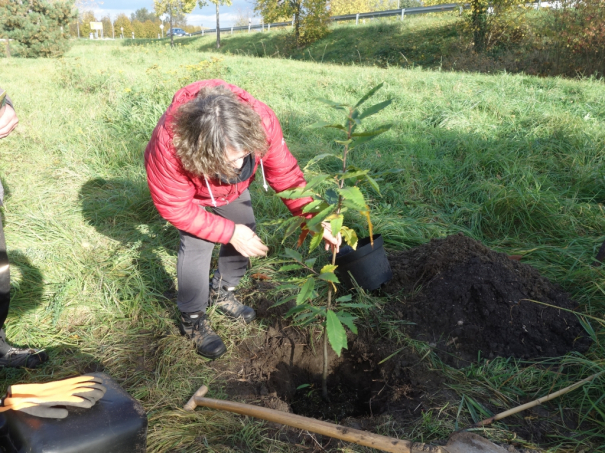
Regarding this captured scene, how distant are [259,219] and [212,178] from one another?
1.57 m

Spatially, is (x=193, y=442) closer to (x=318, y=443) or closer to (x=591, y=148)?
(x=318, y=443)

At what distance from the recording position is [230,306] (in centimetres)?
246

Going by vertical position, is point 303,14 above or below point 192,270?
above

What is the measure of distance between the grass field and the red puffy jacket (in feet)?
2.13

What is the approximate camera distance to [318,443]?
1690mm

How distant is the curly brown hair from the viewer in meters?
1.47

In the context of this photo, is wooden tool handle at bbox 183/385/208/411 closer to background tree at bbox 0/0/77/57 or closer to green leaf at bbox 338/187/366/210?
green leaf at bbox 338/187/366/210

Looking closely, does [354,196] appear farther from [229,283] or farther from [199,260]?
[229,283]

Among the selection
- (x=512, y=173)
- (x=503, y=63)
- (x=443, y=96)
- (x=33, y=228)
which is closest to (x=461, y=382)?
(x=512, y=173)

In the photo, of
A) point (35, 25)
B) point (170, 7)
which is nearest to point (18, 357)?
point (35, 25)

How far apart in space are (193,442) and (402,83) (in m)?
6.78

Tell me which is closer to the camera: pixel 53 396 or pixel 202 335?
pixel 53 396

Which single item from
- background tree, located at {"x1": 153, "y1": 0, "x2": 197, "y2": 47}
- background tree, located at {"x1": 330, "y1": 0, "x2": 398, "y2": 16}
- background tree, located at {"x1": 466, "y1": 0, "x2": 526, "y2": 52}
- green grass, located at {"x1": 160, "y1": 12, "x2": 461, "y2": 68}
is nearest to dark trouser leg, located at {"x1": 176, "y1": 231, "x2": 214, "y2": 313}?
green grass, located at {"x1": 160, "y1": 12, "x2": 461, "y2": 68}

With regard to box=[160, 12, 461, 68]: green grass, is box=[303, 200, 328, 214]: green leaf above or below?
below
